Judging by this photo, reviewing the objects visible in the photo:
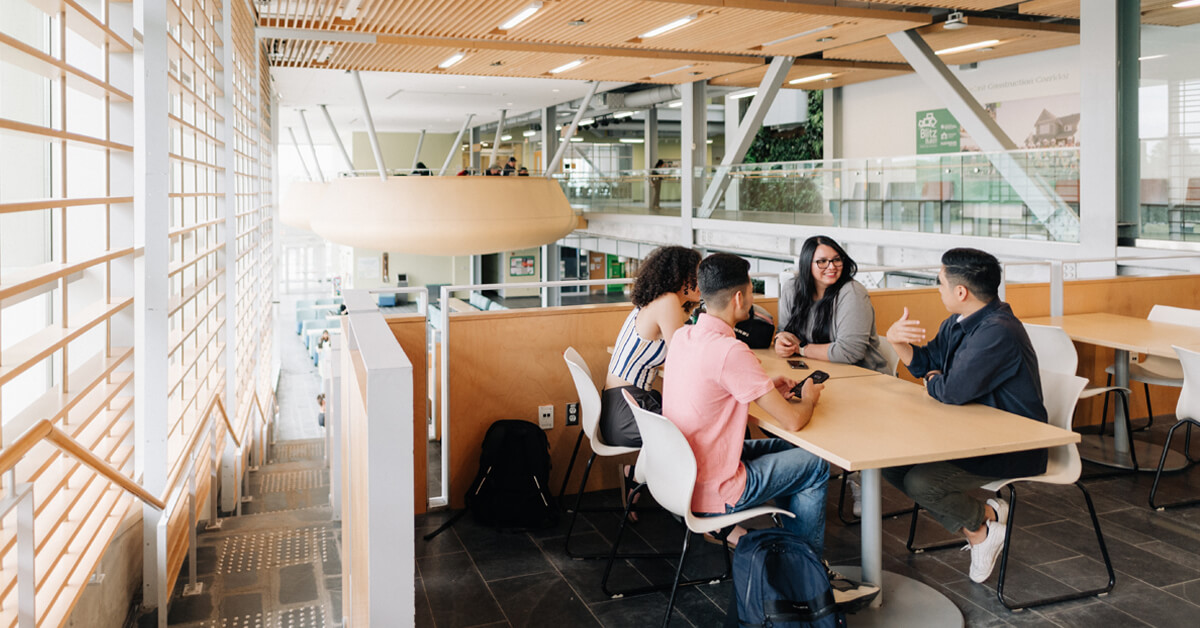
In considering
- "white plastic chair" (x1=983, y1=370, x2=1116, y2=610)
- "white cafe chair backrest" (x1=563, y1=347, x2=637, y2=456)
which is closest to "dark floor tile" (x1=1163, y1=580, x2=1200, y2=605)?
"white plastic chair" (x1=983, y1=370, x2=1116, y2=610)

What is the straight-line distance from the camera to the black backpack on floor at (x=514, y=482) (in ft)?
14.0

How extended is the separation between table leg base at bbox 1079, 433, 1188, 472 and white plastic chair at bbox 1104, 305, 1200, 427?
0.28 m

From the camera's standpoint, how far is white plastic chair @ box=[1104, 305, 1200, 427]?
5071 mm

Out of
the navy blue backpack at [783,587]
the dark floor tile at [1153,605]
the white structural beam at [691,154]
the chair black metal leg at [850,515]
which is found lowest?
the dark floor tile at [1153,605]

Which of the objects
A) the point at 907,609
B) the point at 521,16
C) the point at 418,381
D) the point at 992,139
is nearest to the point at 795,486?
the point at 907,609

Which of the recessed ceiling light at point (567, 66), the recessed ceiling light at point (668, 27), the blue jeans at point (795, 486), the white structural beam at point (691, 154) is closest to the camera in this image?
the blue jeans at point (795, 486)

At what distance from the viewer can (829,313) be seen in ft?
13.8

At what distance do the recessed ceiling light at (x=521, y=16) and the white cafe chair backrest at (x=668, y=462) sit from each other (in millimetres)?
6898

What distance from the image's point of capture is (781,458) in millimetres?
3100

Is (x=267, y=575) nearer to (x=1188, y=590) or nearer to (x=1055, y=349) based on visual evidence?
(x=1188, y=590)

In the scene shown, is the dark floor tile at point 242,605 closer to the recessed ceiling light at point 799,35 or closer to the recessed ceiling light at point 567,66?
the recessed ceiling light at point 799,35

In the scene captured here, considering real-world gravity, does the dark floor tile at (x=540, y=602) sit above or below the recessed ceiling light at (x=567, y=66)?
below

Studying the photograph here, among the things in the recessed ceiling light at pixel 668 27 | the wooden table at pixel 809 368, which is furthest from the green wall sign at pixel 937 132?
the wooden table at pixel 809 368

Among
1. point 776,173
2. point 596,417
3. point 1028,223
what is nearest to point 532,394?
point 596,417
